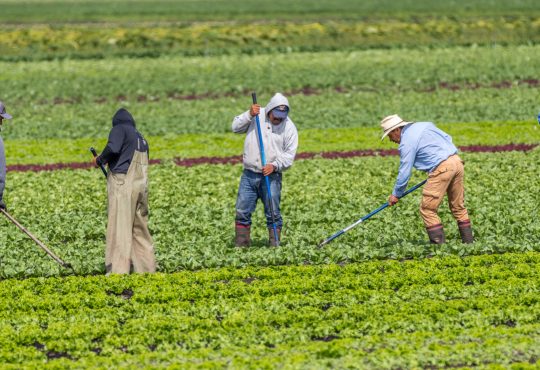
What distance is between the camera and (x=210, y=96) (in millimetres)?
37625

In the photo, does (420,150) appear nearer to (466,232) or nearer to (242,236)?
(466,232)

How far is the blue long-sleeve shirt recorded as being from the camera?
618 inches

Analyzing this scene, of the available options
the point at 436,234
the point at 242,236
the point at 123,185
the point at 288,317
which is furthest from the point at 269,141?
the point at 288,317

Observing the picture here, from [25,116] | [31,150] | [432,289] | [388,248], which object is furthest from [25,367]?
[25,116]

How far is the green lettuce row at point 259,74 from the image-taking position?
3806 centimetres

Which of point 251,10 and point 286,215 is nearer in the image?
point 286,215

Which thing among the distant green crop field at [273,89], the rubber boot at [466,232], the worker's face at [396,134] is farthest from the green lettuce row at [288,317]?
the distant green crop field at [273,89]

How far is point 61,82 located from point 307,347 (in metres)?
30.0

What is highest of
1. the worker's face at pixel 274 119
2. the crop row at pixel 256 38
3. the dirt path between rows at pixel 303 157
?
the crop row at pixel 256 38

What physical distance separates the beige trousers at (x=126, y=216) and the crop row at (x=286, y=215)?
599mm

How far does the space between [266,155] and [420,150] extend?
228 cm

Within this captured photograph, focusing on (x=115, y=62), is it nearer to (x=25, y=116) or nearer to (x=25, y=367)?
(x=25, y=116)

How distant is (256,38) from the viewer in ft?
164

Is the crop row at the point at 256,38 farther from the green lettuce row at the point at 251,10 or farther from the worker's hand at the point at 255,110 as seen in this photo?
the worker's hand at the point at 255,110
